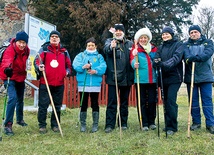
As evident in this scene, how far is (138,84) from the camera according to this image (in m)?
5.20

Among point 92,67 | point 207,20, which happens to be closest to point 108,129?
point 92,67

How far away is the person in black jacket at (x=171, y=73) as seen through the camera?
4949 mm

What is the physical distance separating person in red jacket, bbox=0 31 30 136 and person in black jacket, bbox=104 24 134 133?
1653 millimetres

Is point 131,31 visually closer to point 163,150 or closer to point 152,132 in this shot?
point 152,132

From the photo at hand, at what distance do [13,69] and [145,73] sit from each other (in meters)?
2.60

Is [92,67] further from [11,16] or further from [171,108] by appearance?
[11,16]

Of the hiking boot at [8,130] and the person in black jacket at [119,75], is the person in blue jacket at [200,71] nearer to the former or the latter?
the person in black jacket at [119,75]

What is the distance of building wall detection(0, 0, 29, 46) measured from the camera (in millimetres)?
14383

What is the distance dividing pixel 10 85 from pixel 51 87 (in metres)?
0.78

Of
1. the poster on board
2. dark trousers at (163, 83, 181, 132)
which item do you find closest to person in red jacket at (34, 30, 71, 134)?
the poster on board

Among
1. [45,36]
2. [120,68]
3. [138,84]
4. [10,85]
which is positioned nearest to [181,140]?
[138,84]

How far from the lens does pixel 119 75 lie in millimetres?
5188

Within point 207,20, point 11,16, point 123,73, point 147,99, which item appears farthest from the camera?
point 207,20

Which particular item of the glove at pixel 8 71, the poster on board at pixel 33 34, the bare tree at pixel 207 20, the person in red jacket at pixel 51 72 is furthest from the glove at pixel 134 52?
the bare tree at pixel 207 20
